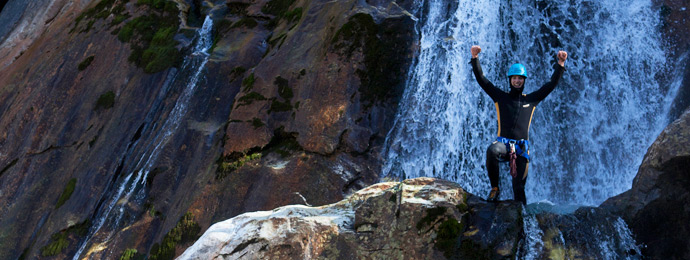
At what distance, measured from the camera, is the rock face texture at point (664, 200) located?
271 inches

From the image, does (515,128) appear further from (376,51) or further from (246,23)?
(246,23)

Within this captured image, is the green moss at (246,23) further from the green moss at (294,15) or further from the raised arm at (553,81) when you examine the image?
the raised arm at (553,81)

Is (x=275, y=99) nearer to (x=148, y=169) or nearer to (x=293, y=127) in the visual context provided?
(x=293, y=127)

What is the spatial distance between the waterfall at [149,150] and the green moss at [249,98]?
185 cm

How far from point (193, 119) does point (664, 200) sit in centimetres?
1060

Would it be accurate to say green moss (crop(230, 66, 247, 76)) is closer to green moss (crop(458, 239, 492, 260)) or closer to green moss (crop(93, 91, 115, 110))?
green moss (crop(93, 91, 115, 110))

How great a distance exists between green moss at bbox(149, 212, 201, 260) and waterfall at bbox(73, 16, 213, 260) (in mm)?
1625

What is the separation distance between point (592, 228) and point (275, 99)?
26.5ft

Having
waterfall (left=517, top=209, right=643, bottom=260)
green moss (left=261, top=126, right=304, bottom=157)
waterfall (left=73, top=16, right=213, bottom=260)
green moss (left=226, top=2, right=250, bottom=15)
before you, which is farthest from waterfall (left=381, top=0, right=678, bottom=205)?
green moss (left=226, top=2, right=250, bottom=15)

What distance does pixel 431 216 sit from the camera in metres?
7.38

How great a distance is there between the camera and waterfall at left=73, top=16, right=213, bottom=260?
535 inches

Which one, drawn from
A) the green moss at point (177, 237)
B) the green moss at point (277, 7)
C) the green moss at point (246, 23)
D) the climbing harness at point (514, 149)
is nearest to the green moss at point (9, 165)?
the green moss at point (177, 237)

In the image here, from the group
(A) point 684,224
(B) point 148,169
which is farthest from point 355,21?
(A) point 684,224

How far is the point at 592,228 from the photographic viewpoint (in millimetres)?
7199
